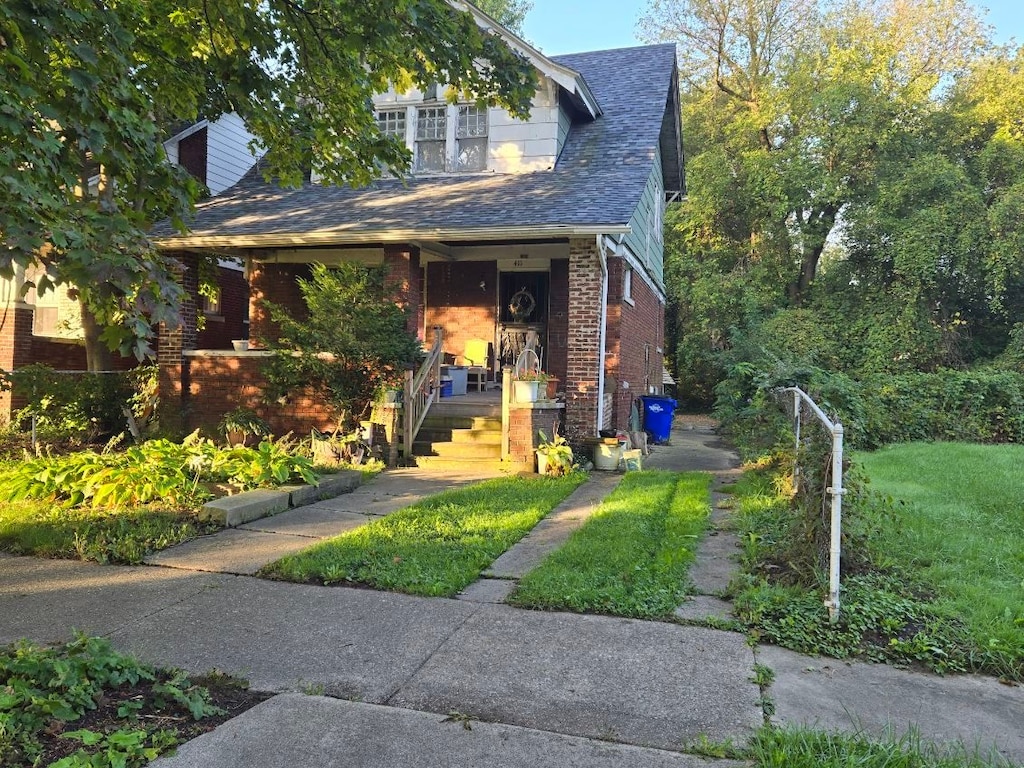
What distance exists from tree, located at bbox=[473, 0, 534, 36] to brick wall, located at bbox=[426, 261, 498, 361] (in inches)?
661

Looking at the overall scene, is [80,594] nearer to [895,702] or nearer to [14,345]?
[895,702]

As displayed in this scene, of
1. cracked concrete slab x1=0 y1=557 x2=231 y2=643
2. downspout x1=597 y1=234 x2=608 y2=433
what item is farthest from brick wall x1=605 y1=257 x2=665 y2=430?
cracked concrete slab x1=0 y1=557 x2=231 y2=643

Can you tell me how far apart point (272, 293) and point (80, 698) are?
11242mm

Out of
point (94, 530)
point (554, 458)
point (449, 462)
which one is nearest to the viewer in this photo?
point (94, 530)

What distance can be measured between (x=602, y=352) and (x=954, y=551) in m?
5.69

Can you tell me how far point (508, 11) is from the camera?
29938 millimetres

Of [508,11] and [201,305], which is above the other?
[508,11]

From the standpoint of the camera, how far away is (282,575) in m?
5.01

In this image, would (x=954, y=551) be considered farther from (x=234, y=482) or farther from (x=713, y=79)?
(x=713, y=79)

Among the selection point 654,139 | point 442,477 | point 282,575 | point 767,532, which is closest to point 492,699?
point 282,575

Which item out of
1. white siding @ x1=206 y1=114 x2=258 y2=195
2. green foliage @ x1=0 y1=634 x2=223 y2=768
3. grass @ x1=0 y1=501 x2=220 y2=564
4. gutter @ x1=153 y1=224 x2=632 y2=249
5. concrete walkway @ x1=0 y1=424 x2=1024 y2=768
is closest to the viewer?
green foliage @ x1=0 y1=634 x2=223 y2=768

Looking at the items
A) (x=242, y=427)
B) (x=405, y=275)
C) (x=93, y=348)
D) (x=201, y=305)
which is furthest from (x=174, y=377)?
(x=405, y=275)

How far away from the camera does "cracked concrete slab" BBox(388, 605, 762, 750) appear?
3012 mm

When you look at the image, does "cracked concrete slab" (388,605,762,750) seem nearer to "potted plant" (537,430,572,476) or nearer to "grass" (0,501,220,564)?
"grass" (0,501,220,564)
